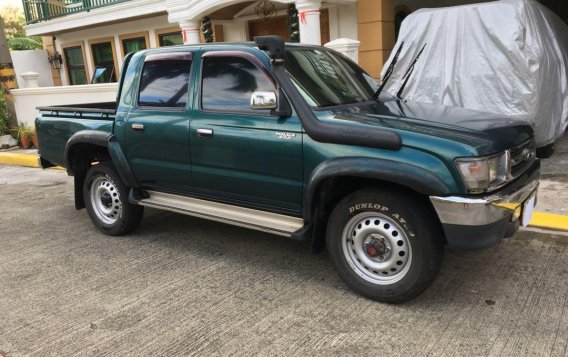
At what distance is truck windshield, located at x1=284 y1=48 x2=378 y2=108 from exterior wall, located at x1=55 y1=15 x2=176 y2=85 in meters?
10.8

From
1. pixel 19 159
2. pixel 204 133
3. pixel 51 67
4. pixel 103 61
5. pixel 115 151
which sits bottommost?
pixel 19 159

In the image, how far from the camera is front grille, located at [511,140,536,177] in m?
3.53

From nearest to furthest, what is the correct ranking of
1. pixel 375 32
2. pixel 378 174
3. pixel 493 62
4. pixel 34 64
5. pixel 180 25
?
1. pixel 378 174
2. pixel 493 62
3. pixel 375 32
4. pixel 180 25
5. pixel 34 64

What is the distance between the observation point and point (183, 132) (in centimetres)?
442

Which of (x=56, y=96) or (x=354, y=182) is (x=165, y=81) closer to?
(x=354, y=182)

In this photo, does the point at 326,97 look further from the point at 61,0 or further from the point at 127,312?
the point at 61,0

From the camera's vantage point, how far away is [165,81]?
4.70m

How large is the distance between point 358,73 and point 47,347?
3511 millimetres

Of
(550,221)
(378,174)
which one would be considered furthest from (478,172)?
(550,221)

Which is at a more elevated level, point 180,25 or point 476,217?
point 180,25

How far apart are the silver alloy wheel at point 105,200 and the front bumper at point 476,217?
343cm

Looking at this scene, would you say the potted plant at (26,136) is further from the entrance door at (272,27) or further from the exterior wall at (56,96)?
the entrance door at (272,27)

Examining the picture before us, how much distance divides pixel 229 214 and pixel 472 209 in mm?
2038

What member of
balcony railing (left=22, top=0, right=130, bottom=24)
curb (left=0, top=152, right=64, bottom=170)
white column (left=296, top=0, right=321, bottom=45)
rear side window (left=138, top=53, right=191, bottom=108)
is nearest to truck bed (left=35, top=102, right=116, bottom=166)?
rear side window (left=138, top=53, right=191, bottom=108)
